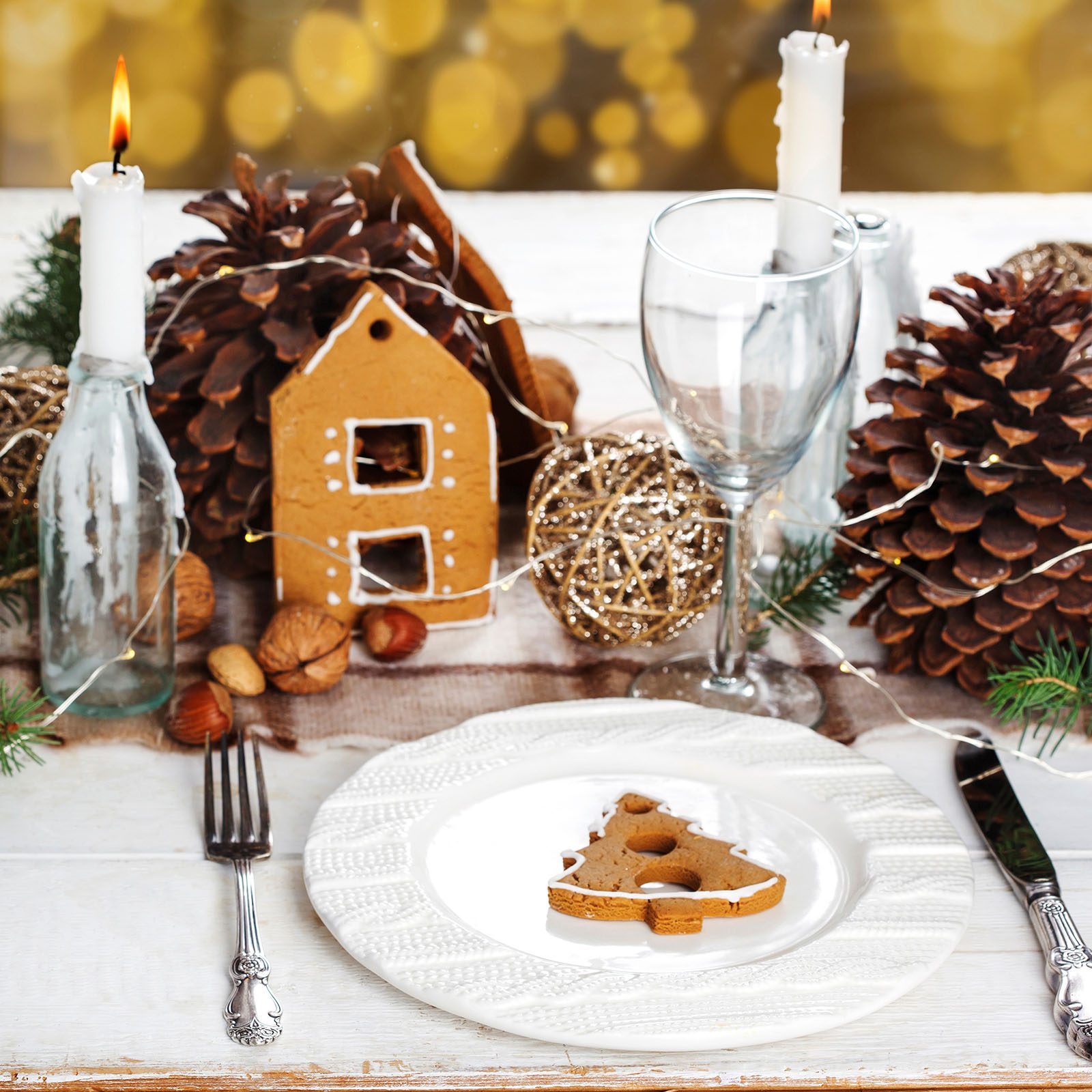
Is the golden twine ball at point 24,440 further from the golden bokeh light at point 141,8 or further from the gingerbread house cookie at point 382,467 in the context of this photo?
the golden bokeh light at point 141,8

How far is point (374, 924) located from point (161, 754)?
187 millimetres

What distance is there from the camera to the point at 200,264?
0.81 meters

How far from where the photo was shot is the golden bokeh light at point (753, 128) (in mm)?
1801

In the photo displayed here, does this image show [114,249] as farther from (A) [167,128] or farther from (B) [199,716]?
(A) [167,128]

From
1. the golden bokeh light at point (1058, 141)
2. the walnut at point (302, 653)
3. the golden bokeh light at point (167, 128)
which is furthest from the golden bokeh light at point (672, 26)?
the walnut at point (302, 653)

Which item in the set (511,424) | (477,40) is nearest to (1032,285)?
(511,424)

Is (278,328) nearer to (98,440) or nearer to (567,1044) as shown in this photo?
(98,440)

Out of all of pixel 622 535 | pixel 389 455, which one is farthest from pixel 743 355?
pixel 389 455

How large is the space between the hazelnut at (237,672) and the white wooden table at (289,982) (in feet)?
0.16

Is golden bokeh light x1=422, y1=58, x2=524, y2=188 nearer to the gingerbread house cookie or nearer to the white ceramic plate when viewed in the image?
the gingerbread house cookie

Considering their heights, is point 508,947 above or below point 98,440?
below

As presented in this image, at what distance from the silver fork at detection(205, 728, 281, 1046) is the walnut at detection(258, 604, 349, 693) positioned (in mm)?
45

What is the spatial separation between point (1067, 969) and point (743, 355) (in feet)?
0.93

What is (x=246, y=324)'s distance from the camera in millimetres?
816
